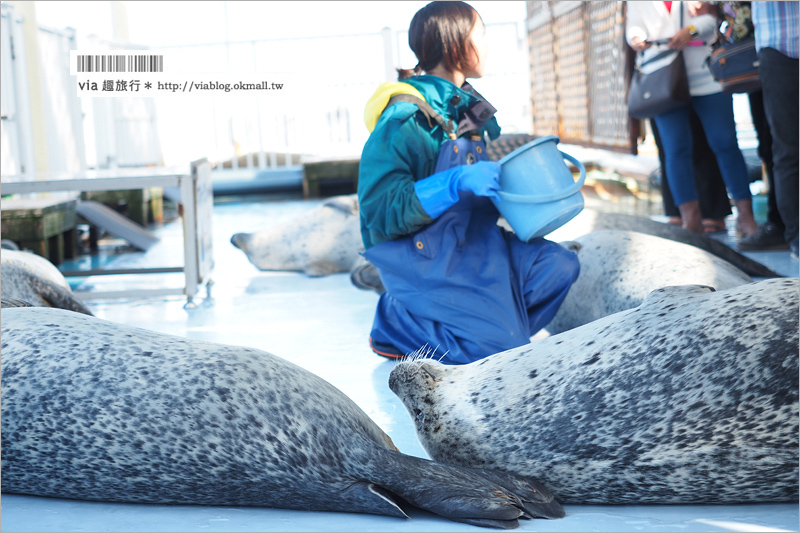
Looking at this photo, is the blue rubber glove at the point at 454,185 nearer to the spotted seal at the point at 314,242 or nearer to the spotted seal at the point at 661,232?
the spotted seal at the point at 661,232

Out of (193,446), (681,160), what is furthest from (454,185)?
(681,160)

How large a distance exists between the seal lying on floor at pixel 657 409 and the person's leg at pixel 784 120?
2438 millimetres

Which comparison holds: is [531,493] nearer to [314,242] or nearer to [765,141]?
[314,242]

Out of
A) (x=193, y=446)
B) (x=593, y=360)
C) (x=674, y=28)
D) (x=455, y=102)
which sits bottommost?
(x=193, y=446)

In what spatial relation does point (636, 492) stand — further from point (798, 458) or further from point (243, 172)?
point (243, 172)

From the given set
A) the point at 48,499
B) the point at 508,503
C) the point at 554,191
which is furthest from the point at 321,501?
the point at 554,191

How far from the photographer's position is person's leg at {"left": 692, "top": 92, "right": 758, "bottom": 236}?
202 inches

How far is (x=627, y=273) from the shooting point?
10.1 ft

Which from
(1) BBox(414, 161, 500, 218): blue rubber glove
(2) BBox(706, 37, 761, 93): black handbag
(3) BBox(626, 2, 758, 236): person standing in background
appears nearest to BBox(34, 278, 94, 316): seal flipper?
(1) BBox(414, 161, 500, 218): blue rubber glove

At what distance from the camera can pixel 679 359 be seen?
1.69 metres

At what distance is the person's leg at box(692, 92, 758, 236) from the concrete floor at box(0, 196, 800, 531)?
55cm

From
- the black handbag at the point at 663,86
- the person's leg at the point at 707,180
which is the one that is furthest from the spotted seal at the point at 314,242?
the person's leg at the point at 707,180

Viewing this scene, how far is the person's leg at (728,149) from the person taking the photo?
513 cm

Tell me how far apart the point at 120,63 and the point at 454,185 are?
140 cm
